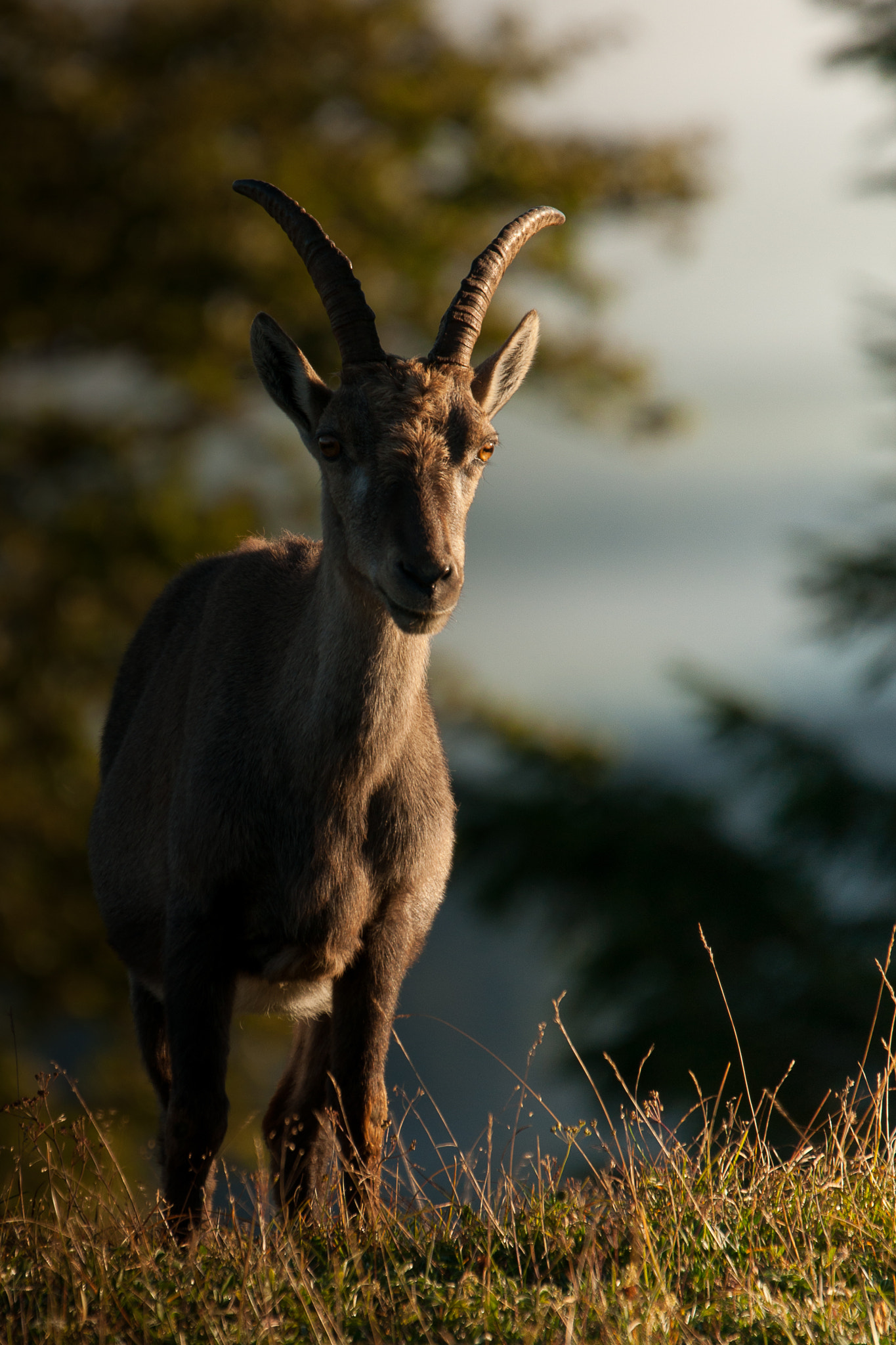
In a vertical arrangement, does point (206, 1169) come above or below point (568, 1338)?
below

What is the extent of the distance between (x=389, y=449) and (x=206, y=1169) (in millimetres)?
2719

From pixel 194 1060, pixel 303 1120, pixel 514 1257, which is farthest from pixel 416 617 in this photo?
pixel 303 1120

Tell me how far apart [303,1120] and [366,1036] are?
0.94m

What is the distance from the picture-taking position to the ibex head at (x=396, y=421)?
180 inches

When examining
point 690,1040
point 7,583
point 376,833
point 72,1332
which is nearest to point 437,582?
point 376,833

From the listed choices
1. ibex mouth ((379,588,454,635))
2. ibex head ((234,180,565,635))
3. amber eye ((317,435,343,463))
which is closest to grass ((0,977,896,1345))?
ibex mouth ((379,588,454,635))

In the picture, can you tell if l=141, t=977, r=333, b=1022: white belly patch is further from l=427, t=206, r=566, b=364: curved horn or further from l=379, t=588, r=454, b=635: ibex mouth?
l=427, t=206, r=566, b=364: curved horn

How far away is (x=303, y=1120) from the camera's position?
5691 millimetres

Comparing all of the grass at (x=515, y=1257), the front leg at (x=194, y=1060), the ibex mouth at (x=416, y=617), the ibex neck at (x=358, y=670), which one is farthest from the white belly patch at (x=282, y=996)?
the ibex mouth at (x=416, y=617)

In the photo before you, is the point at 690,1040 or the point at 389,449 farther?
the point at 690,1040

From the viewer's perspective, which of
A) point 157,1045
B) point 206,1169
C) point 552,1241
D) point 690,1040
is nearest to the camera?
point 552,1241

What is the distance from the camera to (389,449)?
192 inches

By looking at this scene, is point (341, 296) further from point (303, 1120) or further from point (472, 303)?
point (303, 1120)

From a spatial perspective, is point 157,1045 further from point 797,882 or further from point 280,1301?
point 797,882
